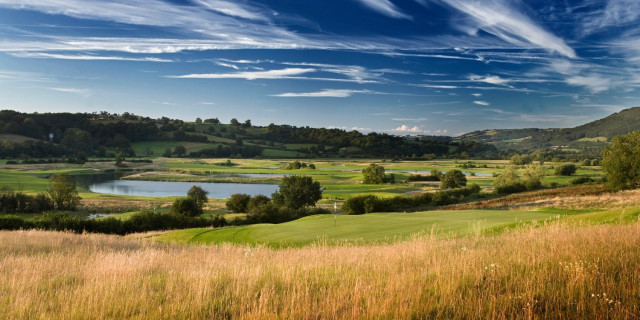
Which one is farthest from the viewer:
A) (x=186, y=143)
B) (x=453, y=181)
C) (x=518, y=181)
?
(x=186, y=143)

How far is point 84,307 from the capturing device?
554 centimetres

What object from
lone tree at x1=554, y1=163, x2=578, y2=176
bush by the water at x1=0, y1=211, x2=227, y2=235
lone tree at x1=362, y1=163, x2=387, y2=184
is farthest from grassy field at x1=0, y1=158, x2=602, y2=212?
bush by the water at x1=0, y1=211, x2=227, y2=235

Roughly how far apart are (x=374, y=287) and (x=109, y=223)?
3591 cm

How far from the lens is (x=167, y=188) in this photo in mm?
89625

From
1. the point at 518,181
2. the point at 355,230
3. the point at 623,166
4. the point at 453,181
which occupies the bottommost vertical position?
the point at 453,181

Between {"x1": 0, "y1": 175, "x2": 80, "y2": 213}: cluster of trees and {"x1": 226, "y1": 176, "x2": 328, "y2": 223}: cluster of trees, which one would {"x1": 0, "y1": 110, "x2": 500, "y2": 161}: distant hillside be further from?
{"x1": 0, "y1": 175, "x2": 80, "y2": 213}: cluster of trees

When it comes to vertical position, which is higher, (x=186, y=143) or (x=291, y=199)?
(x=186, y=143)

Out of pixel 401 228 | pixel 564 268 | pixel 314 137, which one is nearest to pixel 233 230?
pixel 401 228

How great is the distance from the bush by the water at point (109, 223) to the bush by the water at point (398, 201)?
16.6m

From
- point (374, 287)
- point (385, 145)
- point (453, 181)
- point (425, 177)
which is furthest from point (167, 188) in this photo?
point (385, 145)

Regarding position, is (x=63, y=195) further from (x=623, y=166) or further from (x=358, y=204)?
(x=623, y=166)

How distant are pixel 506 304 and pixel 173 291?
15.1 feet

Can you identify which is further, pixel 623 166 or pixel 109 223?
pixel 623 166

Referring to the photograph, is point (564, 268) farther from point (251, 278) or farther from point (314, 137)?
point (314, 137)
